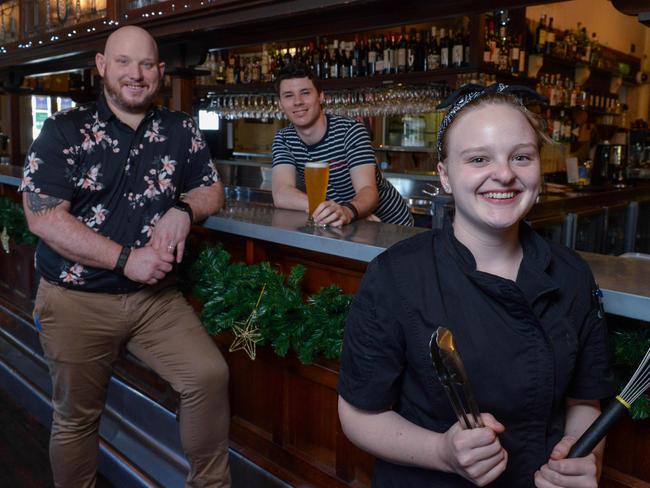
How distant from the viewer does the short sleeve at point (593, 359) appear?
122cm

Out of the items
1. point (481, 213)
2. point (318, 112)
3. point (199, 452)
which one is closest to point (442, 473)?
A: point (481, 213)

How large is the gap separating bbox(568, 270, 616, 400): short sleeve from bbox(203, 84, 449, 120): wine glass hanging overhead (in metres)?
4.30

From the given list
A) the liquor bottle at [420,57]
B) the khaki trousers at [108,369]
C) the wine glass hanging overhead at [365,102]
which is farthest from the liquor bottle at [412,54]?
the khaki trousers at [108,369]

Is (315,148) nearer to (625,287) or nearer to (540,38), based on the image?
(625,287)

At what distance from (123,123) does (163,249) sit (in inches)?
18.3

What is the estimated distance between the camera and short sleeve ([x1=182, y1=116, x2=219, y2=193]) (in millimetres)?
2422

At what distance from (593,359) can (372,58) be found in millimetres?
5726

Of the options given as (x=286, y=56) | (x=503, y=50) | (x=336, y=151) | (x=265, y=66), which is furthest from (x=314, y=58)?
(x=336, y=151)

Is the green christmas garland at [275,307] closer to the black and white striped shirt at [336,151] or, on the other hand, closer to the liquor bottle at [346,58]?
the black and white striped shirt at [336,151]

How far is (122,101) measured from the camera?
2.28 metres

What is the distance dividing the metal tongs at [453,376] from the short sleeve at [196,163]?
163 centimetres

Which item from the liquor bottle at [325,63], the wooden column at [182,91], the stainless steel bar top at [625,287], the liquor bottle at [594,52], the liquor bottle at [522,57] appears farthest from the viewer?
the liquor bottle at [594,52]

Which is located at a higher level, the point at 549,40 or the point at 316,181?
the point at 549,40

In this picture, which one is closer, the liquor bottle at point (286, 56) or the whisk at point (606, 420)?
the whisk at point (606, 420)
